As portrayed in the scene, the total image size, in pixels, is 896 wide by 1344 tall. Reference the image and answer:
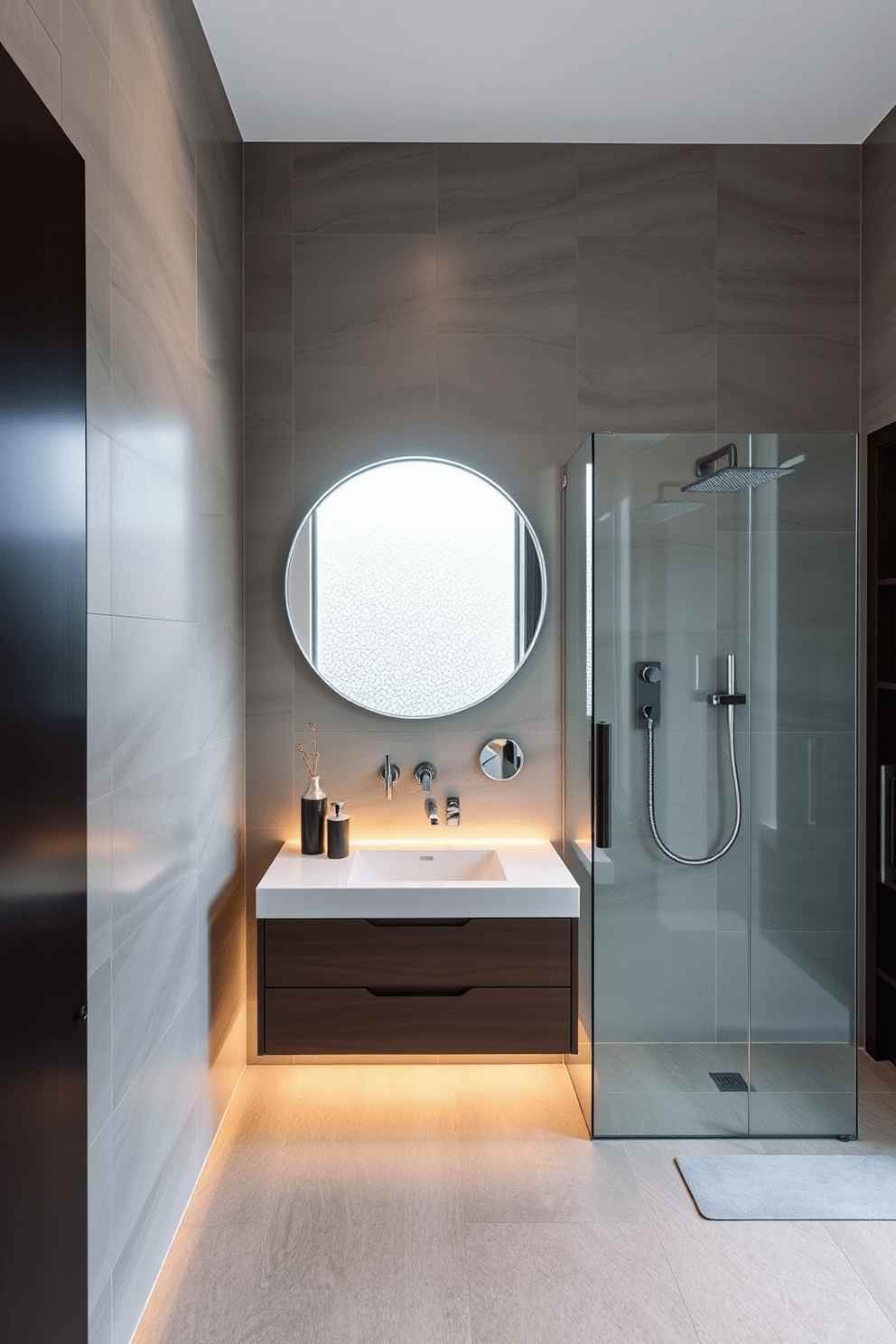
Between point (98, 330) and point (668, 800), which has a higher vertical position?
point (98, 330)

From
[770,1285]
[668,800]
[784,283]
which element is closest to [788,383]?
[784,283]

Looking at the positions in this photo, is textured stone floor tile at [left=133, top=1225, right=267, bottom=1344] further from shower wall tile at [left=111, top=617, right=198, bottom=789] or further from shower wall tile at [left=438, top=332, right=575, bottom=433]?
shower wall tile at [left=438, top=332, right=575, bottom=433]

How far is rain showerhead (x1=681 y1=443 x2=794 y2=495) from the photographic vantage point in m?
2.32

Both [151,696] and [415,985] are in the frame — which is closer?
[151,696]

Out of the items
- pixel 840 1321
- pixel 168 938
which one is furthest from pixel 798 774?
pixel 168 938

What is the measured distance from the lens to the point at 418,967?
7.95ft

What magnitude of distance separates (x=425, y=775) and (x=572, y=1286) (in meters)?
1.40

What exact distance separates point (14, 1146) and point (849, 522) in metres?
2.27

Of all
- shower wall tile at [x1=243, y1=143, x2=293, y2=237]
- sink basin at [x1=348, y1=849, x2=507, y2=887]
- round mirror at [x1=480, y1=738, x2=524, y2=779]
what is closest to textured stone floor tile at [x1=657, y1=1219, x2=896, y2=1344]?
sink basin at [x1=348, y1=849, x2=507, y2=887]

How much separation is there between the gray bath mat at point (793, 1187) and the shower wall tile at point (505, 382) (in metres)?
2.14

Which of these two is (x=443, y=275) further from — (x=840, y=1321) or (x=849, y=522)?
(x=840, y=1321)

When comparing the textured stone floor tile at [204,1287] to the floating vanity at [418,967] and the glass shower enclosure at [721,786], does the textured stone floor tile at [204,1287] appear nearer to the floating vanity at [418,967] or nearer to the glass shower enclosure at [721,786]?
the floating vanity at [418,967]

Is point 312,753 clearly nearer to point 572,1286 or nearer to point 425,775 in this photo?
point 425,775

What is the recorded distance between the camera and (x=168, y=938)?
198 centimetres
